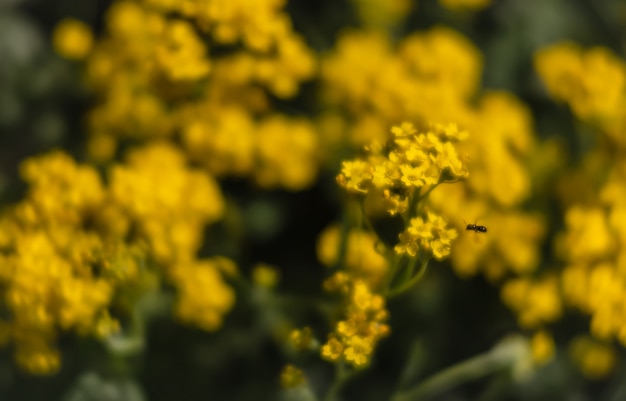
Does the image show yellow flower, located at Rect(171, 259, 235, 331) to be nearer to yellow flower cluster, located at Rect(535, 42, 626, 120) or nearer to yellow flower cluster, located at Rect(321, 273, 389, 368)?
yellow flower cluster, located at Rect(321, 273, 389, 368)

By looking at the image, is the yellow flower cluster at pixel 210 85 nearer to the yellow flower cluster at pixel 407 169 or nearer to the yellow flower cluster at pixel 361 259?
the yellow flower cluster at pixel 361 259

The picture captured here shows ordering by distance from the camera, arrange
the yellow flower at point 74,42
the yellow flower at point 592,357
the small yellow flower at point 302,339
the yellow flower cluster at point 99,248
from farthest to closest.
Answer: the yellow flower at point 74,42, the yellow flower at point 592,357, the yellow flower cluster at point 99,248, the small yellow flower at point 302,339

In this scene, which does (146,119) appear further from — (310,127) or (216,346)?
(216,346)

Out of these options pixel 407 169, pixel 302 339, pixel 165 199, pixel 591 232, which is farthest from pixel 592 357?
pixel 165 199

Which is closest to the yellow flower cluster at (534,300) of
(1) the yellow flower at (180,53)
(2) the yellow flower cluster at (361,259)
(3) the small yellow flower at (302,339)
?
(2) the yellow flower cluster at (361,259)

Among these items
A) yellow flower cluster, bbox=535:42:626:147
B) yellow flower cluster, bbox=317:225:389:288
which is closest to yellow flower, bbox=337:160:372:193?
yellow flower cluster, bbox=317:225:389:288

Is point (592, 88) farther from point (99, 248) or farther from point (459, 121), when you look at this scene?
point (99, 248)

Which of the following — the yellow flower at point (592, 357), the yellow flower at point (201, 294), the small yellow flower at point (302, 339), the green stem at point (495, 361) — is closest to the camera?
the small yellow flower at point (302, 339)
